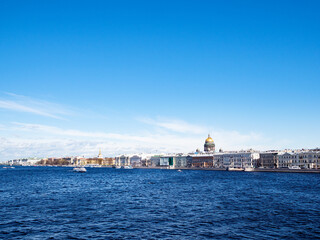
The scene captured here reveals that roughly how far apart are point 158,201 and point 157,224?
10437mm

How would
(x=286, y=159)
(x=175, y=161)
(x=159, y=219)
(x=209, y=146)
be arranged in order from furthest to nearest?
(x=209, y=146), (x=175, y=161), (x=286, y=159), (x=159, y=219)

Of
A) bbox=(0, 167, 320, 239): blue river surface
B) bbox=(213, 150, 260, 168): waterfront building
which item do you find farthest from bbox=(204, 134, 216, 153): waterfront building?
bbox=(0, 167, 320, 239): blue river surface

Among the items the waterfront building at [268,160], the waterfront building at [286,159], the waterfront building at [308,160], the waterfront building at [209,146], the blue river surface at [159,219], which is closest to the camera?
the blue river surface at [159,219]

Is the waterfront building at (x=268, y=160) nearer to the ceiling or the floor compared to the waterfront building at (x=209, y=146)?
nearer to the floor

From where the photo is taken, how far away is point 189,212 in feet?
81.4

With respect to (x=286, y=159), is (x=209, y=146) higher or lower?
higher

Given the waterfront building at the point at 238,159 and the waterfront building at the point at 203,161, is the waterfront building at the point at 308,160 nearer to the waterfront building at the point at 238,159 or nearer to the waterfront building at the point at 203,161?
the waterfront building at the point at 238,159

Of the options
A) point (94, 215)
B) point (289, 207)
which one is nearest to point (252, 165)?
point (289, 207)

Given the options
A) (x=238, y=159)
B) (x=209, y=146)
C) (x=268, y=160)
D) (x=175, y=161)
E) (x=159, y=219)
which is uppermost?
(x=209, y=146)

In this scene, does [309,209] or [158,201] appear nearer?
[309,209]

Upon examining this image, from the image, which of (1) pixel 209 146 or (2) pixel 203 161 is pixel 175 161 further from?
(2) pixel 203 161

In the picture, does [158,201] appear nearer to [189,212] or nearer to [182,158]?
[189,212]

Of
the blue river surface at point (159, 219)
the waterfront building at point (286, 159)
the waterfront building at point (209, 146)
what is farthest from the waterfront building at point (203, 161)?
the blue river surface at point (159, 219)

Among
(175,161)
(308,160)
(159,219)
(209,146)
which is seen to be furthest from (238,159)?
(159,219)
